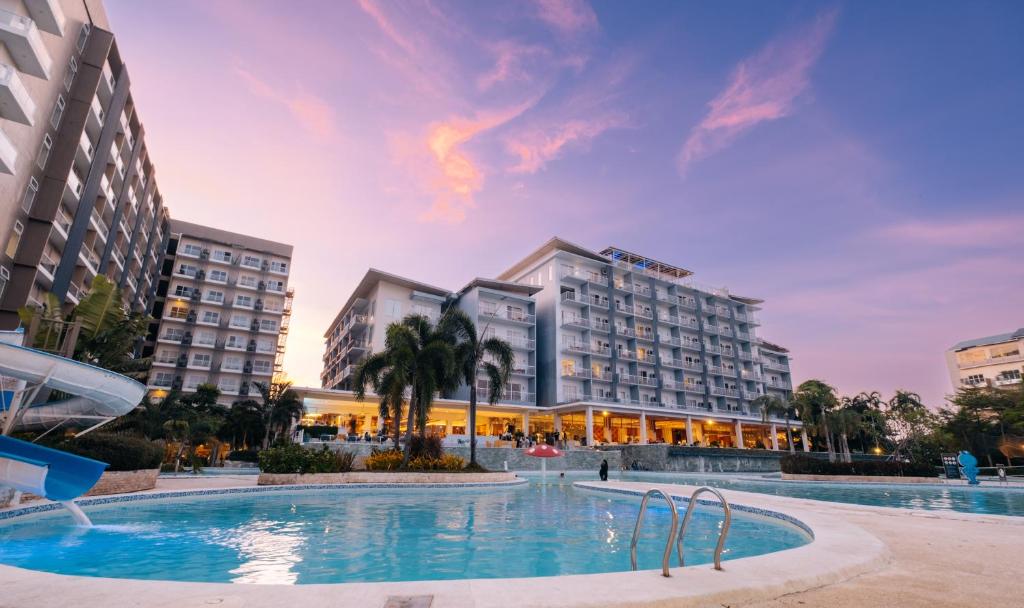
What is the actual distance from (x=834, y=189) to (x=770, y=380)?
56511 millimetres

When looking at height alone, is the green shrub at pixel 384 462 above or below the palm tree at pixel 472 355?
below

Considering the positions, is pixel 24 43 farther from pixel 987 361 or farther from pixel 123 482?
pixel 987 361

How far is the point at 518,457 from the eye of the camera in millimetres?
37688

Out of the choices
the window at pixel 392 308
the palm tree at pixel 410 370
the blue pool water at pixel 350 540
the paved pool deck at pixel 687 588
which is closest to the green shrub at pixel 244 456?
the palm tree at pixel 410 370

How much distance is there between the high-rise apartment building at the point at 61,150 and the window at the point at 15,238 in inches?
2.9

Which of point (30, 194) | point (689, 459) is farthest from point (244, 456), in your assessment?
point (689, 459)

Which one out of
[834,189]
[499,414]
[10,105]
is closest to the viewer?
[10,105]

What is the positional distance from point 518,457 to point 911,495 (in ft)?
80.3

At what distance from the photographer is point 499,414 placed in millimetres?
53438

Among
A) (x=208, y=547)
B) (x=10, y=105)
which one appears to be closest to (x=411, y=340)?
(x=208, y=547)

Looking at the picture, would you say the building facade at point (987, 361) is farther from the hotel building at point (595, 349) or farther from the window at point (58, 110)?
the window at point (58, 110)

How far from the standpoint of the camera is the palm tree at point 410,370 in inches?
979

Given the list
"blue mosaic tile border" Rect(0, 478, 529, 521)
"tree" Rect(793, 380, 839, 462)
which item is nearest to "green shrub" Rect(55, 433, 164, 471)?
"blue mosaic tile border" Rect(0, 478, 529, 521)

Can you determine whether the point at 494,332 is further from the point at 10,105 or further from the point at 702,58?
the point at 10,105
